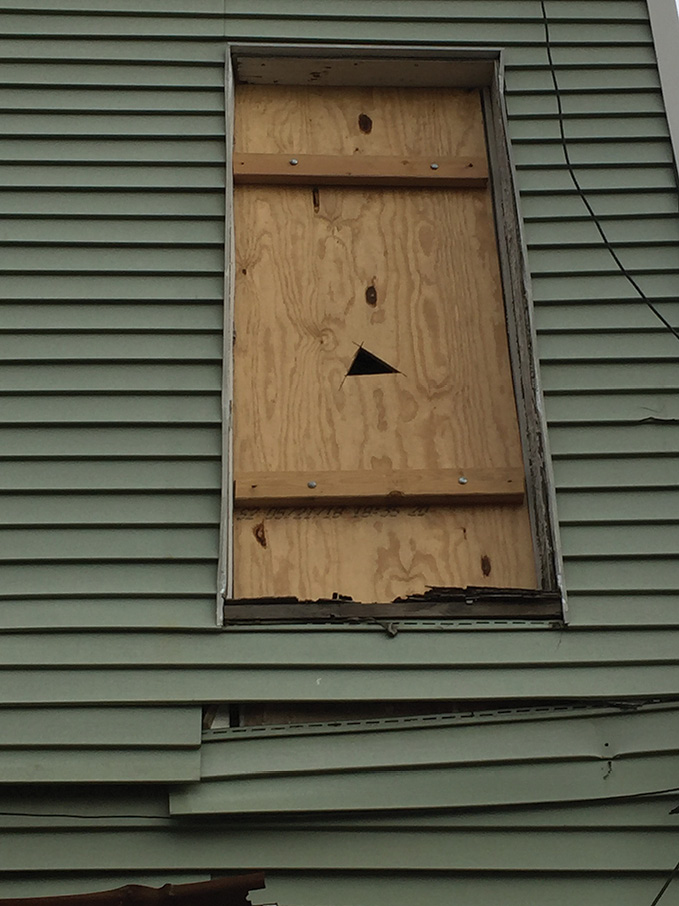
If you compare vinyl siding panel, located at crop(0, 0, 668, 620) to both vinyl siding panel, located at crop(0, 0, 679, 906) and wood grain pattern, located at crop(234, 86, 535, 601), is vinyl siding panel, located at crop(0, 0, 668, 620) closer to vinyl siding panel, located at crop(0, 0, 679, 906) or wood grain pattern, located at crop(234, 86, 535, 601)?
vinyl siding panel, located at crop(0, 0, 679, 906)

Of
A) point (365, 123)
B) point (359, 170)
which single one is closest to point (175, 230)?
point (359, 170)

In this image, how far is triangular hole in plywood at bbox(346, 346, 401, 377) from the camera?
439 centimetres

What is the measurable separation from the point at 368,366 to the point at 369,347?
0.27 ft

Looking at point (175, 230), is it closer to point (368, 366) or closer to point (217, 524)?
point (368, 366)

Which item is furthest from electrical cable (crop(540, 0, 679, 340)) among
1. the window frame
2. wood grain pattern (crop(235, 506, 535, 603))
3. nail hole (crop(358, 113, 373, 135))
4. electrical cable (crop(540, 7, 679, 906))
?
wood grain pattern (crop(235, 506, 535, 603))

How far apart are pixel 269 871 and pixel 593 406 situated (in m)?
1.94

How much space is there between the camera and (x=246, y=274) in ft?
14.8

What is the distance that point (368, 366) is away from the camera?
4.40 meters

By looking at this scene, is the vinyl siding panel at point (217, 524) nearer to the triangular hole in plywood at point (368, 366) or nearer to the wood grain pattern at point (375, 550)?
the wood grain pattern at point (375, 550)

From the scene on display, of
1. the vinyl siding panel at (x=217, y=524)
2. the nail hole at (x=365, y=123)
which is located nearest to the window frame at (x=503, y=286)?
the vinyl siding panel at (x=217, y=524)

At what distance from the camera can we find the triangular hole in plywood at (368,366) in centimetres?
439

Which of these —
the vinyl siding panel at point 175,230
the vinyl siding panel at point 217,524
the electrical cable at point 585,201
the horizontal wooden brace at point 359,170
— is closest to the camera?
the vinyl siding panel at point 217,524

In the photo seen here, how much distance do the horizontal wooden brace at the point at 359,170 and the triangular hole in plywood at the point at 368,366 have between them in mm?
785

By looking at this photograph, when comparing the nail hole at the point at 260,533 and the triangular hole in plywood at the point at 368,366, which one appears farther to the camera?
the triangular hole in plywood at the point at 368,366
